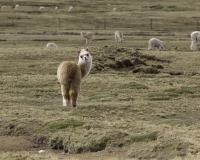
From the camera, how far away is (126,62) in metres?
27.8

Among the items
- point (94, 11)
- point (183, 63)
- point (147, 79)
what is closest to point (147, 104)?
point (147, 79)

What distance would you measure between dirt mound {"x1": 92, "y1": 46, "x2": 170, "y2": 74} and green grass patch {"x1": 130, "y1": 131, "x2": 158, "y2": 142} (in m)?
13.8

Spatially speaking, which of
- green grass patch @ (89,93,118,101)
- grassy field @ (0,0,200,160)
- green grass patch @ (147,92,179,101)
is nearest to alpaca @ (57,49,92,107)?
grassy field @ (0,0,200,160)

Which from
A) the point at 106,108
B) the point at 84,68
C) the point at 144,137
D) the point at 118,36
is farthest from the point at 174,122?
the point at 118,36

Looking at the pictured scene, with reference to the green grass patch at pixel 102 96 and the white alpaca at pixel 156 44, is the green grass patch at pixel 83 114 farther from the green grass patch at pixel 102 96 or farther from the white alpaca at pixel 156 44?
the white alpaca at pixel 156 44

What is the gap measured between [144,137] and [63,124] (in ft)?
7.90

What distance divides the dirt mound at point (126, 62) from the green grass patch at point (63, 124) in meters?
12.2

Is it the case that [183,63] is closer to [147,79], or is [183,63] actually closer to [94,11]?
[147,79]

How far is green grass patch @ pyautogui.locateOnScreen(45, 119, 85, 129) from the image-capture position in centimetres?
1352

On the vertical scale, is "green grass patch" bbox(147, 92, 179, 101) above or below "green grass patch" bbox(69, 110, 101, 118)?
below

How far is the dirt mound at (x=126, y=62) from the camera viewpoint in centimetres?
2652

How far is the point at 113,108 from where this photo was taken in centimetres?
1599

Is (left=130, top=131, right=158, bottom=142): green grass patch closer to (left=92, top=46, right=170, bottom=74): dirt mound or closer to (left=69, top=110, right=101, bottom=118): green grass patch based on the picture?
(left=69, top=110, right=101, bottom=118): green grass patch

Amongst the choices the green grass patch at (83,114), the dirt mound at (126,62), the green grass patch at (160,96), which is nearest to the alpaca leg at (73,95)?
the green grass patch at (83,114)
